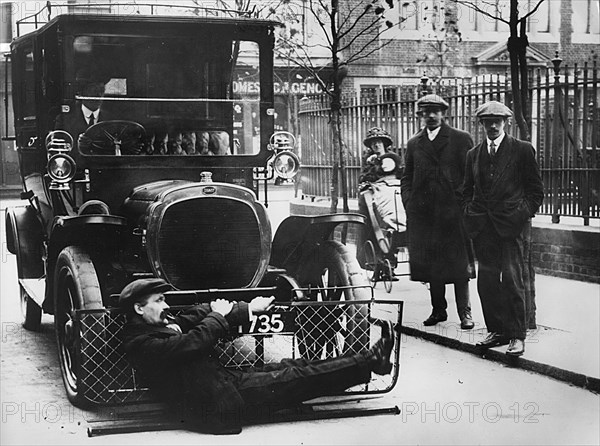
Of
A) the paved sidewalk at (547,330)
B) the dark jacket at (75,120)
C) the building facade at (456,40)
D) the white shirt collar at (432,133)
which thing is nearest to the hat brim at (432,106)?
the white shirt collar at (432,133)

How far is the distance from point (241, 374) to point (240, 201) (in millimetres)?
926

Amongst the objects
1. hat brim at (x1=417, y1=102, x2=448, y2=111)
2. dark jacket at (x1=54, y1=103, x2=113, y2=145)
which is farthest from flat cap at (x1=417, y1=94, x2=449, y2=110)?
dark jacket at (x1=54, y1=103, x2=113, y2=145)

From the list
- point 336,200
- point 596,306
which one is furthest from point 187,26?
point 596,306

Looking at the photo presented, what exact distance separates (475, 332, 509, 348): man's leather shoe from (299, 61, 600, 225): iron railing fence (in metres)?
1.26

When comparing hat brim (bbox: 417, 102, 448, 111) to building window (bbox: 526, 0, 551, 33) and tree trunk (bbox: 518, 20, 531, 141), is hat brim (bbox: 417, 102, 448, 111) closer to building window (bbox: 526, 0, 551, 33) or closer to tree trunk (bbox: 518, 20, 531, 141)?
tree trunk (bbox: 518, 20, 531, 141)

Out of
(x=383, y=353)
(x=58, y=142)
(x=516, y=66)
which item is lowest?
(x=383, y=353)

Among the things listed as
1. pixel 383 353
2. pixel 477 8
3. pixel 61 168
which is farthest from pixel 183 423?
pixel 477 8

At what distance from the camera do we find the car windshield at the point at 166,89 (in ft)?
16.1

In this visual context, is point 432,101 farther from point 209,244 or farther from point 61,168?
point 61,168

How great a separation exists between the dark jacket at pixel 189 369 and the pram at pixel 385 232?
1.59 m

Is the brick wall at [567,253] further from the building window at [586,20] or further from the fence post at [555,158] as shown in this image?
the building window at [586,20]

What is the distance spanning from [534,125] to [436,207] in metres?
1.98

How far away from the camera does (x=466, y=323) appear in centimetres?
626

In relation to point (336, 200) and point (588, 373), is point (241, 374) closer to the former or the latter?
point (336, 200)
